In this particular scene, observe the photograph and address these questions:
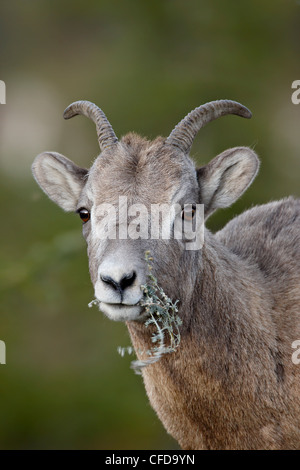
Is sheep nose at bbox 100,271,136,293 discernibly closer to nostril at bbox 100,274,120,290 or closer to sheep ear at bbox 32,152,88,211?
nostril at bbox 100,274,120,290

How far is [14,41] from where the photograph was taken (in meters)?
20.2

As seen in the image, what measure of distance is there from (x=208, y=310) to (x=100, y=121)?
7.04ft

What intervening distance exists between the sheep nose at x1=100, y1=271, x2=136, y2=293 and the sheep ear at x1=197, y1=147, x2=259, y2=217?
1.77 metres

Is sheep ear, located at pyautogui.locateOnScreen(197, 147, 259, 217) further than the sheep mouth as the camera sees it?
Yes

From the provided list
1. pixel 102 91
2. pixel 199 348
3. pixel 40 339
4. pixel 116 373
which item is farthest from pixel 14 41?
pixel 199 348

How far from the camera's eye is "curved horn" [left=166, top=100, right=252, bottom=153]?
23.6ft

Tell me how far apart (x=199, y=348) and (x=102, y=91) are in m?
11.0

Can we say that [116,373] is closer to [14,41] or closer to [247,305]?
[14,41]

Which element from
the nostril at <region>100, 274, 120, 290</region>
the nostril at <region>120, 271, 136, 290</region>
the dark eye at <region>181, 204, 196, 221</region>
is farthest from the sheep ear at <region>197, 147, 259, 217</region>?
the nostril at <region>100, 274, 120, 290</region>

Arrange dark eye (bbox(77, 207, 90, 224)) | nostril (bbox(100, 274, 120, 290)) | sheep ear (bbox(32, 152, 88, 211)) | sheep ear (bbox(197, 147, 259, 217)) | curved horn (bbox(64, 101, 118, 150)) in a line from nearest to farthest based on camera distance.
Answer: nostril (bbox(100, 274, 120, 290)) → dark eye (bbox(77, 207, 90, 224)) → curved horn (bbox(64, 101, 118, 150)) → sheep ear (bbox(197, 147, 259, 217)) → sheep ear (bbox(32, 152, 88, 211))

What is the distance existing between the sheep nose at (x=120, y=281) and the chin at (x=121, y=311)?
0.56 ft

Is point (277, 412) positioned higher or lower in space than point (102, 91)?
lower

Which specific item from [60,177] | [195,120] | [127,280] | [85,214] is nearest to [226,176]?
[195,120]

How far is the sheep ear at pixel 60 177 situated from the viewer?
7754 mm
